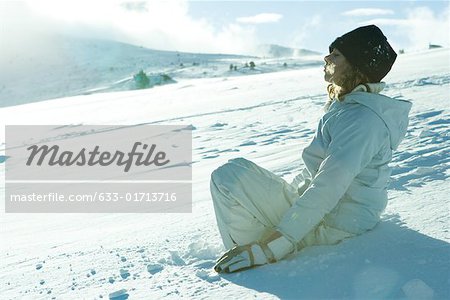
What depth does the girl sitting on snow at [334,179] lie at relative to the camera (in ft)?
5.92

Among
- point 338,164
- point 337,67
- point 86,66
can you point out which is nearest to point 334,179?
point 338,164

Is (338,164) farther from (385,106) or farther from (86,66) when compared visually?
(86,66)

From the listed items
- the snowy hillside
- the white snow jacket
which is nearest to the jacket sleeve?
the white snow jacket

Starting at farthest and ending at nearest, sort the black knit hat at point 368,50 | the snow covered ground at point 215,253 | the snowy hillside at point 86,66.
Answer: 1. the snowy hillside at point 86,66
2. the black knit hat at point 368,50
3. the snow covered ground at point 215,253

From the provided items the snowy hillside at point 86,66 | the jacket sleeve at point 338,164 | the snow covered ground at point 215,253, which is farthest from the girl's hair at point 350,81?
the snowy hillside at point 86,66

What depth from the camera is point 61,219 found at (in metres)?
3.72

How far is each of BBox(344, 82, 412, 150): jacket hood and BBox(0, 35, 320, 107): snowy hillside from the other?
24.3m

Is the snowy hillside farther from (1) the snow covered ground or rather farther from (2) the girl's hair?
(2) the girl's hair

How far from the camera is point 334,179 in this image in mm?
1798

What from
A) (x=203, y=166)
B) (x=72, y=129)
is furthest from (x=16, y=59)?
(x=203, y=166)

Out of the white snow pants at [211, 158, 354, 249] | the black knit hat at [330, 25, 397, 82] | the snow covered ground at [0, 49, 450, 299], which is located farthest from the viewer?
the white snow pants at [211, 158, 354, 249]

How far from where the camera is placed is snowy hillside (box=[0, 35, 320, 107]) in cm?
3025

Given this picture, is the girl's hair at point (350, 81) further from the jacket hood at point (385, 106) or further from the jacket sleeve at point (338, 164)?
the jacket sleeve at point (338, 164)

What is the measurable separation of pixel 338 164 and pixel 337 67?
1.34 feet
